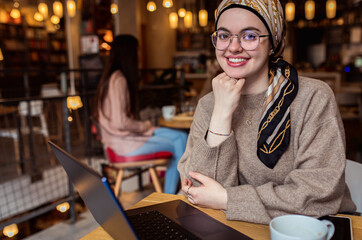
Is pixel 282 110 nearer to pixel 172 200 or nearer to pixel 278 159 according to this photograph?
pixel 278 159

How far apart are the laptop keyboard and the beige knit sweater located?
0.16 meters

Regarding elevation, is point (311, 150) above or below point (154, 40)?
below

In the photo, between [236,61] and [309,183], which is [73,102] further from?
[309,183]

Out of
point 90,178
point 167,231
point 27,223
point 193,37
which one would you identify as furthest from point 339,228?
point 193,37

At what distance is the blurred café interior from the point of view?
353 cm

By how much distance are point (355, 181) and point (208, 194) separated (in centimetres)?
57

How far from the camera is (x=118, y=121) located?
9.14 ft

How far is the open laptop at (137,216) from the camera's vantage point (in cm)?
58

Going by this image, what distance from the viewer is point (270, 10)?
1.01m

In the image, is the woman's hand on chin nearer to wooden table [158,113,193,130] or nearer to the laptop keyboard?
the laptop keyboard

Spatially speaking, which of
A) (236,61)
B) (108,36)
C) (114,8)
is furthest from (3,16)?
(236,61)

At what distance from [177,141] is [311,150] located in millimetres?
1985

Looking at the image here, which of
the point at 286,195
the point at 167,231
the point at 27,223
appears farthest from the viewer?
the point at 27,223

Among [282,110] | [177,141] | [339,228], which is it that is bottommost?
[177,141]
